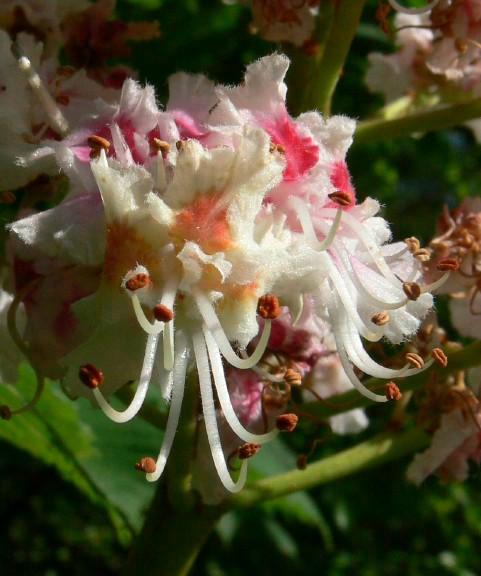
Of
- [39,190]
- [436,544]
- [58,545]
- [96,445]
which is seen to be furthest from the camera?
[436,544]

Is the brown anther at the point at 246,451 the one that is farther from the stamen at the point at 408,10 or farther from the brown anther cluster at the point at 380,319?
the stamen at the point at 408,10

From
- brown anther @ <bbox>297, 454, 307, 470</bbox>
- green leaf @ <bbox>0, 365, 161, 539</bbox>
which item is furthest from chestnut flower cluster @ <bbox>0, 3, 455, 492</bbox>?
green leaf @ <bbox>0, 365, 161, 539</bbox>

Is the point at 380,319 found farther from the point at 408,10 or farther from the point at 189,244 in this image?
the point at 408,10

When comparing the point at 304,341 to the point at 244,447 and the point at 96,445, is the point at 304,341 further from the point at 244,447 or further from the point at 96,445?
the point at 96,445

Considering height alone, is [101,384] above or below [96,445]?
above

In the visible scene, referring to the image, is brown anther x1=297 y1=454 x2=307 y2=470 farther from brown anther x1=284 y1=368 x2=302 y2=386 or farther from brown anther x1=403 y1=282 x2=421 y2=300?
brown anther x1=403 y1=282 x2=421 y2=300

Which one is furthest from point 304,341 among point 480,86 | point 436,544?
point 436,544
